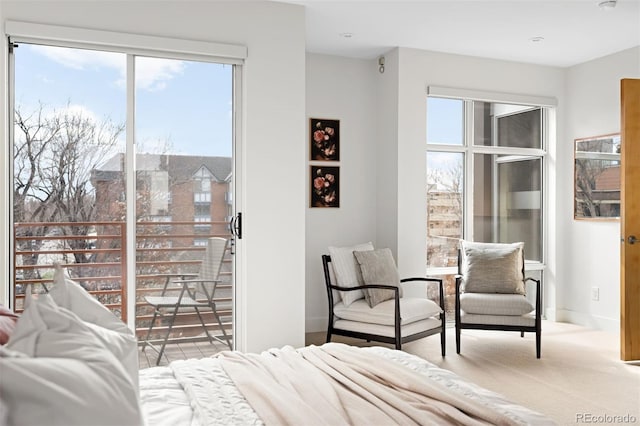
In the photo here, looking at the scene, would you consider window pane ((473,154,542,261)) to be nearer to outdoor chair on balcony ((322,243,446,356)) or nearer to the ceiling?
the ceiling

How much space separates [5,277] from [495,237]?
14.6 ft

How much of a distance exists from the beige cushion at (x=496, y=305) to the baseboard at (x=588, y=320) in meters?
1.45

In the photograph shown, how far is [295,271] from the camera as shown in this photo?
13.0 ft

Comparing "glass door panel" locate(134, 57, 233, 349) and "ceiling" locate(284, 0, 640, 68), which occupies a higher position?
"ceiling" locate(284, 0, 640, 68)

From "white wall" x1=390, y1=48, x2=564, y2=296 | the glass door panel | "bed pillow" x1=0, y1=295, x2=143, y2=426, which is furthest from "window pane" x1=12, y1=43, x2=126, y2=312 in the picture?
"white wall" x1=390, y1=48, x2=564, y2=296

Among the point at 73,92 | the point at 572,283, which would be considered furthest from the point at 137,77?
the point at 572,283

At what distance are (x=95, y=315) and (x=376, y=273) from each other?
287 cm

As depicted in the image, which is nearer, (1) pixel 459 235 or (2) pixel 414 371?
(2) pixel 414 371

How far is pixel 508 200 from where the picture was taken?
18.3 feet

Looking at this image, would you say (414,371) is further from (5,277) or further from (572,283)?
(572,283)

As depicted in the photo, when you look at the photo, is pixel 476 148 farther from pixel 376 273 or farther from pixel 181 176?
pixel 181 176

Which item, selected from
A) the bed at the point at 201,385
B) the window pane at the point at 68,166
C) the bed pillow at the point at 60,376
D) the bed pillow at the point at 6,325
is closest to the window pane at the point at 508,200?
the bed at the point at 201,385

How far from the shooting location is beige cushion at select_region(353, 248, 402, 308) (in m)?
4.14

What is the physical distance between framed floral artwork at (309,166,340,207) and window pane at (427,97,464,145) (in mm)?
1027
